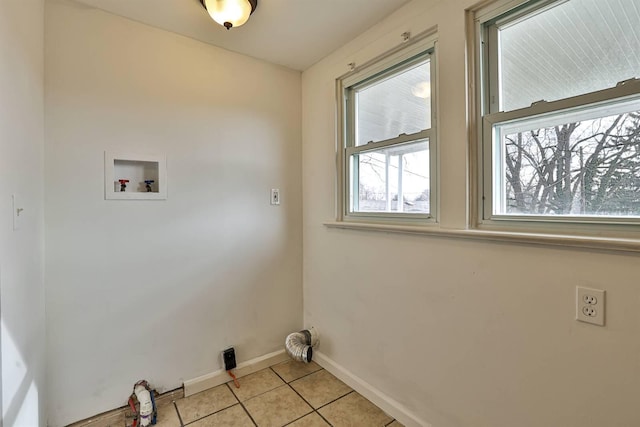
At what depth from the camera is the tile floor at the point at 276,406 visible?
1657 millimetres

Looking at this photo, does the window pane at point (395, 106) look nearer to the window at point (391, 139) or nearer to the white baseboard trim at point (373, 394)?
the window at point (391, 139)

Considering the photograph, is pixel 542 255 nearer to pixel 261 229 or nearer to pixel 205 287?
pixel 261 229

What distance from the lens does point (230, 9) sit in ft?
4.90

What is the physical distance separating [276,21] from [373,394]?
7.65 ft

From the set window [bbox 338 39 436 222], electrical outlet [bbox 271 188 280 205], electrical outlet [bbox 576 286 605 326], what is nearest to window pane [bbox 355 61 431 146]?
window [bbox 338 39 436 222]

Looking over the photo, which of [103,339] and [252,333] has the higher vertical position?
[103,339]

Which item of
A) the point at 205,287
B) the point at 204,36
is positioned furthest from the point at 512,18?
the point at 205,287

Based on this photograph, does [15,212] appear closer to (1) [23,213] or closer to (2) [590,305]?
(1) [23,213]

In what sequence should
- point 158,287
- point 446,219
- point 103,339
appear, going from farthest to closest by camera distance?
point 158,287 < point 103,339 < point 446,219

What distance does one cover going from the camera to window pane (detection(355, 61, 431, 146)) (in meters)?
1.65

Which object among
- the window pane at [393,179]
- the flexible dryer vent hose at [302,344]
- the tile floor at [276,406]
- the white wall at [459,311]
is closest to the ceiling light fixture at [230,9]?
the white wall at [459,311]

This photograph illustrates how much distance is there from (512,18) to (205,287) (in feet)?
7.27

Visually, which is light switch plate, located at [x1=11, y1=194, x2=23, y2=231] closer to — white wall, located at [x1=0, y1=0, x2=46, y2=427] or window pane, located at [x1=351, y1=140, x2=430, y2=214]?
white wall, located at [x1=0, y1=0, x2=46, y2=427]

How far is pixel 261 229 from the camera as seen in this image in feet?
7.32
